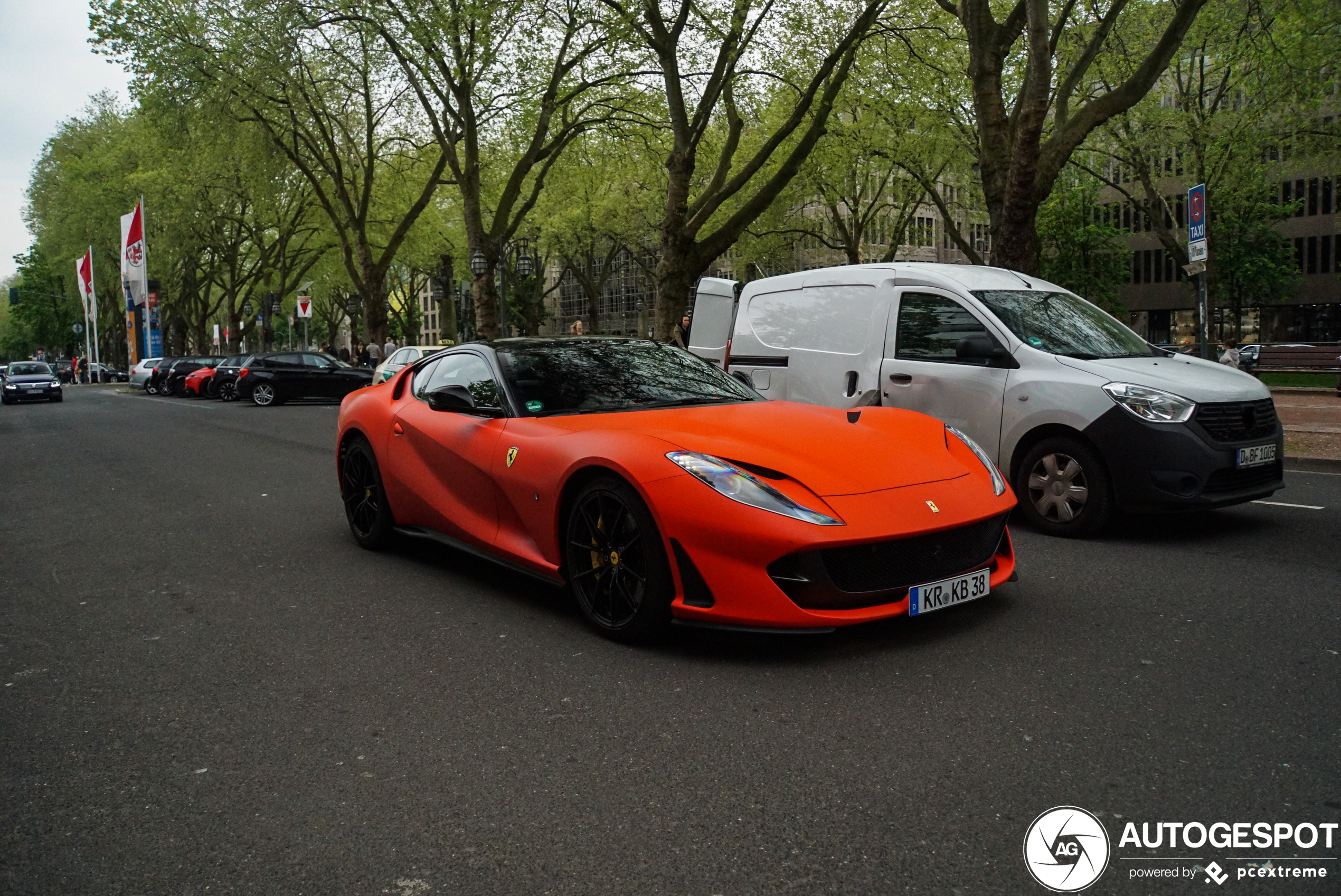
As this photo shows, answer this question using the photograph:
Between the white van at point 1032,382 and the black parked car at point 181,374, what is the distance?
1430 inches

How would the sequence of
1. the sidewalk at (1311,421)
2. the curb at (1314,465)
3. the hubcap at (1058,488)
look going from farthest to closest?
the sidewalk at (1311,421)
the curb at (1314,465)
the hubcap at (1058,488)

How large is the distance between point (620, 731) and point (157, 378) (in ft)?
144

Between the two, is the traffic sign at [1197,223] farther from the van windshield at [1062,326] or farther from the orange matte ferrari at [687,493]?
the orange matte ferrari at [687,493]

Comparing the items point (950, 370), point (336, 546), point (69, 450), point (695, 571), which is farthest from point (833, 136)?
point (695, 571)

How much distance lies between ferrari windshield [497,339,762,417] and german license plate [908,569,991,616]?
1.64 meters

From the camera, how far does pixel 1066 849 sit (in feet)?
8.86

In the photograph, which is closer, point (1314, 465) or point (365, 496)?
point (365, 496)

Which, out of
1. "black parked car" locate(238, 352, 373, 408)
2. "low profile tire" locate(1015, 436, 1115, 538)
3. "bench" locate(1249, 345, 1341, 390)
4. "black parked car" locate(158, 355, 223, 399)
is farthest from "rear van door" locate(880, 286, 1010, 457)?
"black parked car" locate(158, 355, 223, 399)

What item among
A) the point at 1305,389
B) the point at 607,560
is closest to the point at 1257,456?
the point at 607,560

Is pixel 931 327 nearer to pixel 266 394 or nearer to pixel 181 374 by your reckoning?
pixel 266 394

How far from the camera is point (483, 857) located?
2717mm

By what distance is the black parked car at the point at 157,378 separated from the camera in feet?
138

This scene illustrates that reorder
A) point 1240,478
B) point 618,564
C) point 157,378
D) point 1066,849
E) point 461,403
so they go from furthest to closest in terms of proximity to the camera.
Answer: point 157,378, point 1240,478, point 461,403, point 618,564, point 1066,849

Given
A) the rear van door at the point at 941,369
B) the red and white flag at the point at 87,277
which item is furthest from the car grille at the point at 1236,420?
the red and white flag at the point at 87,277
